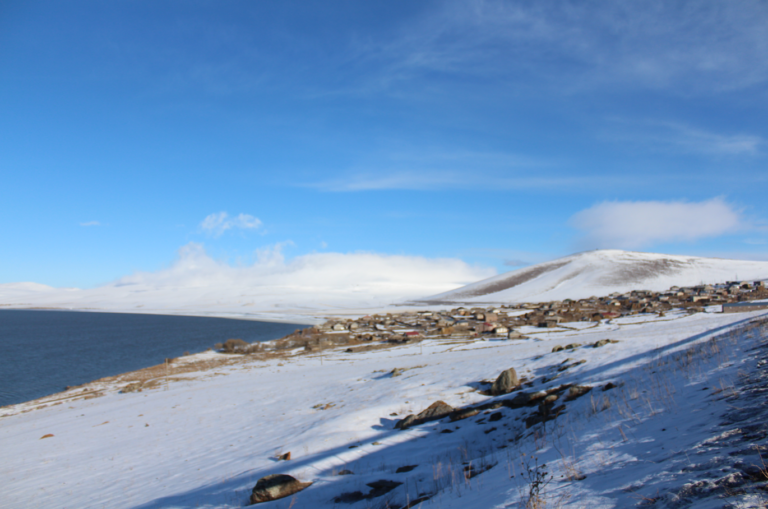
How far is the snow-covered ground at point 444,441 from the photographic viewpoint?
16.0 ft

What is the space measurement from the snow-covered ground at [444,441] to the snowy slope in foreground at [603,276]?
117m

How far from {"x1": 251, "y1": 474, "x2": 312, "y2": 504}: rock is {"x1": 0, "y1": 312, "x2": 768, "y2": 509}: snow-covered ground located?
0.27 m

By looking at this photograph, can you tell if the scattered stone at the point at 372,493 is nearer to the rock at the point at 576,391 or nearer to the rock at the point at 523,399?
the rock at the point at 523,399

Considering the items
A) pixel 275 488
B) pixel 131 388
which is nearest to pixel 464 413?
pixel 275 488

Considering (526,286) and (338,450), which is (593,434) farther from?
(526,286)

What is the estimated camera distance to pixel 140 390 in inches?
1054

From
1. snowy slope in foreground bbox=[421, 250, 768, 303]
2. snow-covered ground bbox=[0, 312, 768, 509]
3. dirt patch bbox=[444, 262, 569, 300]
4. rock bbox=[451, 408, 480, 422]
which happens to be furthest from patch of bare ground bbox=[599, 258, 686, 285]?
rock bbox=[451, 408, 480, 422]

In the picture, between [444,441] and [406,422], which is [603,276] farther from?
[444,441]

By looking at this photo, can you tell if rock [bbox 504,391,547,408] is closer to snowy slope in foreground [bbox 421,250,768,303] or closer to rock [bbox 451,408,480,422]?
rock [bbox 451,408,480,422]

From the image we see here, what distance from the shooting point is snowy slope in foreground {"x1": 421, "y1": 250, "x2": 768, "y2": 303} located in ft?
422

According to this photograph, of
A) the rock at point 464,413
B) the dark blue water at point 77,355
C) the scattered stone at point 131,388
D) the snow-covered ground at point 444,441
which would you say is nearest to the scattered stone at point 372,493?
the snow-covered ground at point 444,441

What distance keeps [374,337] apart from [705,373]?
43.2m

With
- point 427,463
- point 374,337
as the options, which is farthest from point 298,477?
point 374,337

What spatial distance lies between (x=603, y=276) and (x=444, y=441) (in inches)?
5966
